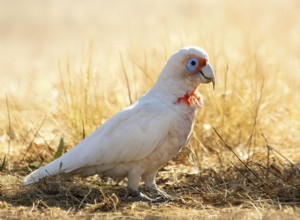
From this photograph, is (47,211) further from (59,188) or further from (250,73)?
(250,73)

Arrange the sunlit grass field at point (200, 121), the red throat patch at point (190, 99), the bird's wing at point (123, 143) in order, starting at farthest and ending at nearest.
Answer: the red throat patch at point (190, 99) → the bird's wing at point (123, 143) → the sunlit grass field at point (200, 121)

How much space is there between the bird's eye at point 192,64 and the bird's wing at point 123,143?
0.38 metres

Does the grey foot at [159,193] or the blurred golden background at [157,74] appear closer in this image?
the grey foot at [159,193]

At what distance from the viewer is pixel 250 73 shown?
884 centimetres

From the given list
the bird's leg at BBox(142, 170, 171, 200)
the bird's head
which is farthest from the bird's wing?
the bird's leg at BBox(142, 170, 171, 200)

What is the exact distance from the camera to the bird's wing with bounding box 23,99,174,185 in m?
6.29

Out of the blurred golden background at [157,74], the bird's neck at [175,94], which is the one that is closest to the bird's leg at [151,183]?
the bird's neck at [175,94]

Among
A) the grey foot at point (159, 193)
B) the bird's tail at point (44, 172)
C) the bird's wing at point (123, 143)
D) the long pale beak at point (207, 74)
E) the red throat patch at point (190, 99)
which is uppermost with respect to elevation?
the long pale beak at point (207, 74)

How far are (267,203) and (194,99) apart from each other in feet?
3.55

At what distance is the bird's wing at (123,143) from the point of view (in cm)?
629

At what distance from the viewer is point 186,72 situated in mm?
6520

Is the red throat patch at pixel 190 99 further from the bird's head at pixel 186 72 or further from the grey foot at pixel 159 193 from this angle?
the grey foot at pixel 159 193

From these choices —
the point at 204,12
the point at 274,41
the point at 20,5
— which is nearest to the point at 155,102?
the point at 274,41

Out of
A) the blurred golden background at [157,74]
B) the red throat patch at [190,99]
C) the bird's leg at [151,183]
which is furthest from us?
the blurred golden background at [157,74]
